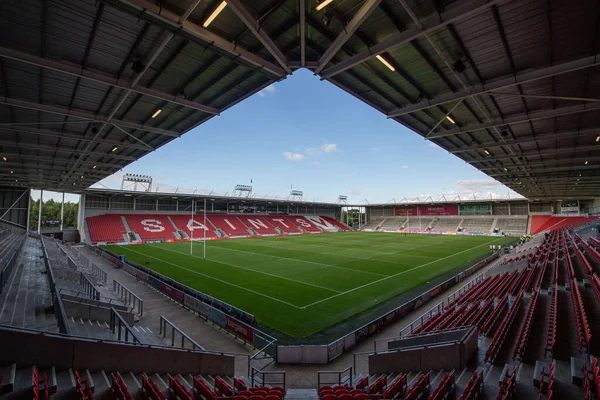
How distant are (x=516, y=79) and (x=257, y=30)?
7.86m

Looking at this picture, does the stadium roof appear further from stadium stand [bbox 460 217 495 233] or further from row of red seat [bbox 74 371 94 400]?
stadium stand [bbox 460 217 495 233]

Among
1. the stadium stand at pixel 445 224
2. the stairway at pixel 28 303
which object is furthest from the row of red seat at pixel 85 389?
the stadium stand at pixel 445 224

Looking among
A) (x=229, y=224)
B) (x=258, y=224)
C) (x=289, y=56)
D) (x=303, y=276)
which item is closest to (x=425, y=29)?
(x=289, y=56)

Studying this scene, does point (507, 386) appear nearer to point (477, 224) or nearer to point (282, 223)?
point (282, 223)

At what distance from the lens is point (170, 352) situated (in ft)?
23.8

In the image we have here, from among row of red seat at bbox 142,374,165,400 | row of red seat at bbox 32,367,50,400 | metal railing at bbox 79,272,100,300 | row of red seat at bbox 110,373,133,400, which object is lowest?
metal railing at bbox 79,272,100,300

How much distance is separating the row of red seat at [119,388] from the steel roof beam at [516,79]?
11929 millimetres

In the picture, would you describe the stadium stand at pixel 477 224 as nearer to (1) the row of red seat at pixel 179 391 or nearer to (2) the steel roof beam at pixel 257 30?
(2) the steel roof beam at pixel 257 30

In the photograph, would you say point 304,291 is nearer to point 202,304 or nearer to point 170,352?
point 202,304

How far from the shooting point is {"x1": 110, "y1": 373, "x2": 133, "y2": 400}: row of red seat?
5.05m

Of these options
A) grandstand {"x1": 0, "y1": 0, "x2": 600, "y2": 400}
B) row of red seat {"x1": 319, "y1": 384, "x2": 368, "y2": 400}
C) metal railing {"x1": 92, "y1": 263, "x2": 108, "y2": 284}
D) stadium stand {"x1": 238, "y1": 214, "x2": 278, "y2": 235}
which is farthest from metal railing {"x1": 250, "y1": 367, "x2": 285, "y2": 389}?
stadium stand {"x1": 238, "y1": 214, "x2": 278, "y2": 235}

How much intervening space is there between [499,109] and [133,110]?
15207 mm

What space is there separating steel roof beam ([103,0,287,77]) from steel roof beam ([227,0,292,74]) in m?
0.54

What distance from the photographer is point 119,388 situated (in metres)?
5.19
